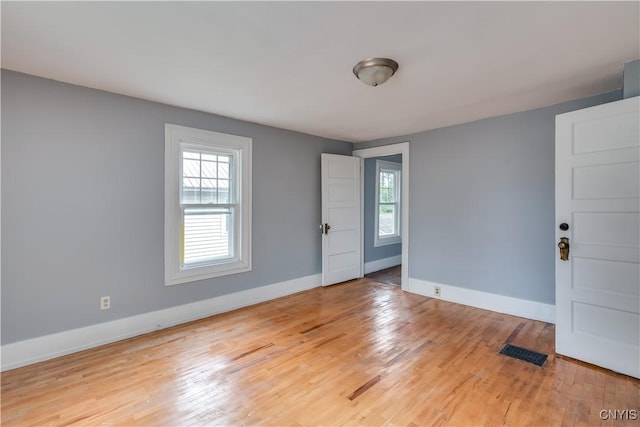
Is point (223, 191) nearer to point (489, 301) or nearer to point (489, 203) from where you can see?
point (489, 203)

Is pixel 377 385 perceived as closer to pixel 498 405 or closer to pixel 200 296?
pixel 498 405

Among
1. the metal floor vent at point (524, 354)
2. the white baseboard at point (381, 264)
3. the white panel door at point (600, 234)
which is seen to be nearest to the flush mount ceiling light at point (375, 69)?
the white panel door at point (600, 234)

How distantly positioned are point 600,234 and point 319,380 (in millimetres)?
2418

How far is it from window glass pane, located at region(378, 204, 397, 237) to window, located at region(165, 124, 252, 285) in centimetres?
300

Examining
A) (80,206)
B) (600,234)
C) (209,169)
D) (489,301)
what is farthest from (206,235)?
(600,234)

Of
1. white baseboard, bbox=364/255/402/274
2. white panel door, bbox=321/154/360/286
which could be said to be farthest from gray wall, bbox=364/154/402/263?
white panel door, bbox=321/154/360/286

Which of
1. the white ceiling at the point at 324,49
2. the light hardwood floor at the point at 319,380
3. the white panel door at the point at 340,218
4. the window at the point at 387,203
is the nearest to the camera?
the white ceiling at the point at 324,49

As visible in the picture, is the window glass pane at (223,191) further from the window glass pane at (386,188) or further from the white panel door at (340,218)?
the window glass pane at (386,188)

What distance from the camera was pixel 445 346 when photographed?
269cm

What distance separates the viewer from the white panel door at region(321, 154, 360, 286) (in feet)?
15.1

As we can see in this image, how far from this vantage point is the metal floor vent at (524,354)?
2438 millimetres

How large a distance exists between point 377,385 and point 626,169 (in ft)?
7.85

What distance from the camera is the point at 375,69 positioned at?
217 cm

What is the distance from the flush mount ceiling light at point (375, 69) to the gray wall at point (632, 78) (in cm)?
171
